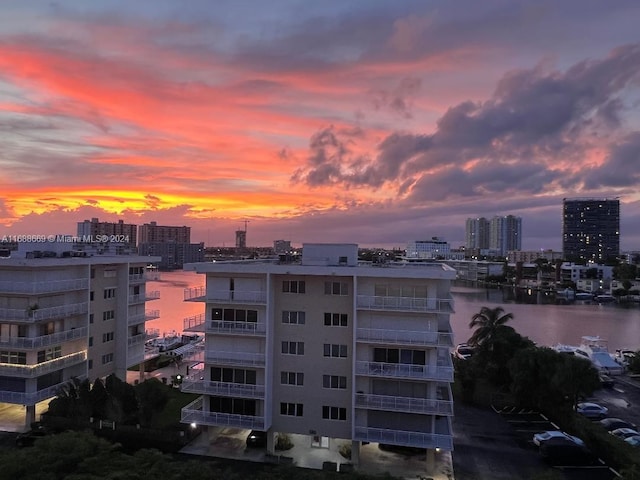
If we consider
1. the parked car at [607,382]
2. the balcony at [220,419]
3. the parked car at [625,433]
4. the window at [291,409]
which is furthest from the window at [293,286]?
the parked car at [607,382]

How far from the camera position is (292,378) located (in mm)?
23469

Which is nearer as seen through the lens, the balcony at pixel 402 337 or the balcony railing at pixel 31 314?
the balcony at pixel 402 337

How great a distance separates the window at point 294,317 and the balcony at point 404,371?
11.0 ft

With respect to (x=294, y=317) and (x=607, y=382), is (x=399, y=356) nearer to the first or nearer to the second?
(x=294, y=317)

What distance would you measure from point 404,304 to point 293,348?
572 cm

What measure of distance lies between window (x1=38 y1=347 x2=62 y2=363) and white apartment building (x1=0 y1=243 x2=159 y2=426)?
56mm

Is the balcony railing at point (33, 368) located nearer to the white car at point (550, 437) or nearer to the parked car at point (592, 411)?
the white car at point (550, 437)

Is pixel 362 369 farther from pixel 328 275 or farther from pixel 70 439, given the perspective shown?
pixel 70 439

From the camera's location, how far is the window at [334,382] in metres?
22.8

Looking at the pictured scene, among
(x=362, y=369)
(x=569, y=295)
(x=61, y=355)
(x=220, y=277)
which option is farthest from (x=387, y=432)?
(x=569, y=295)

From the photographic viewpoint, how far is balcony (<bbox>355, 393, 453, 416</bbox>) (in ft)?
70.7

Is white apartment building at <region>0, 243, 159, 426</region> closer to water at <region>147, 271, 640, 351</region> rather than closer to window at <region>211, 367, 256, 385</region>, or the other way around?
window at <region>211, 367, 256, 385</region>

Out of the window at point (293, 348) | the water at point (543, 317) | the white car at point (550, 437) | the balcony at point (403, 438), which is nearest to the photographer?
the balcony at point (403, 438)

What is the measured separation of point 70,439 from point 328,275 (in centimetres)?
1196
